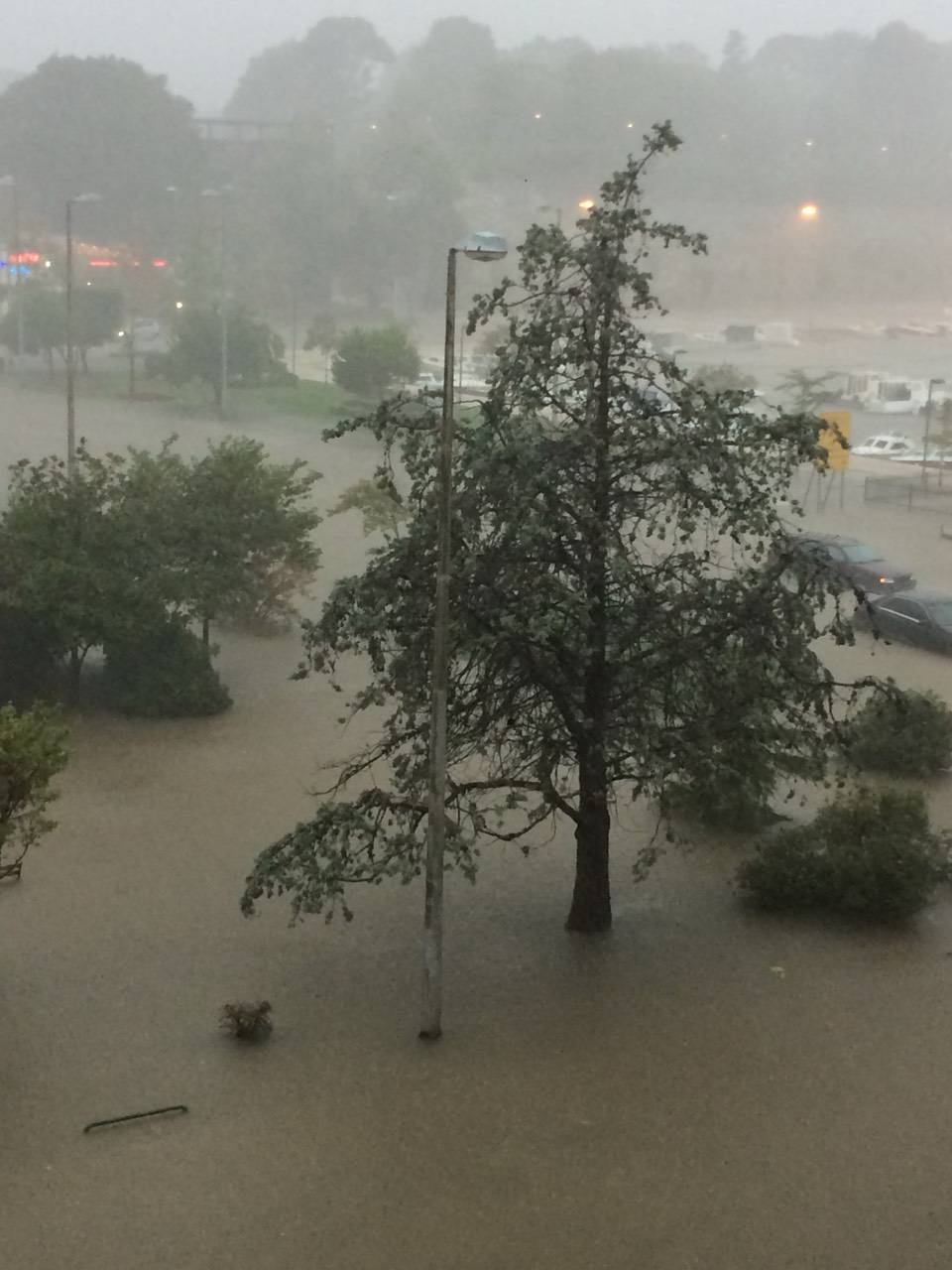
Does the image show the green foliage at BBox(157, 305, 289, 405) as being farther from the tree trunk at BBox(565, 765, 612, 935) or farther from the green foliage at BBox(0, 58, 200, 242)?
the tree trunk at BBox(565, 765, 612, 935)

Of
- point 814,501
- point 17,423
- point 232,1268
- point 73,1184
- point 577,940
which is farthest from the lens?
point 17,423

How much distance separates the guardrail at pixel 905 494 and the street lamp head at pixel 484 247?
29088 mm

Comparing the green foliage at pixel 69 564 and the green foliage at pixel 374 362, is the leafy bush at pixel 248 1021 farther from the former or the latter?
the green foliage at pixel 374 362

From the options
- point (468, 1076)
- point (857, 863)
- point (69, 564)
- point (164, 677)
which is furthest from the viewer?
point (164, 677)

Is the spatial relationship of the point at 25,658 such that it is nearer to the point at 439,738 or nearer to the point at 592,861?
the point at 592,861

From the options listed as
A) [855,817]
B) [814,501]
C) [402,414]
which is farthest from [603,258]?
[814,501]

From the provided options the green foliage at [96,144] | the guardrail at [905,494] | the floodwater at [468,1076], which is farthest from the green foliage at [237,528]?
the green foliage at [96,144]

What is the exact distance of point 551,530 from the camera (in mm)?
11062

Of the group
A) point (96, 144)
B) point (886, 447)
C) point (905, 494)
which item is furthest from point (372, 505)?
point (96, 144)

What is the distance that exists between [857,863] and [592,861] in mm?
2501

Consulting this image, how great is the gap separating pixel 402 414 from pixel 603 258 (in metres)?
2.04

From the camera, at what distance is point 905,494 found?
3744 cm

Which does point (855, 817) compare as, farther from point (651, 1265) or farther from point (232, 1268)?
point (232, 1268)

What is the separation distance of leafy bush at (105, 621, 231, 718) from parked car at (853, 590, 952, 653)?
35.6 feet
